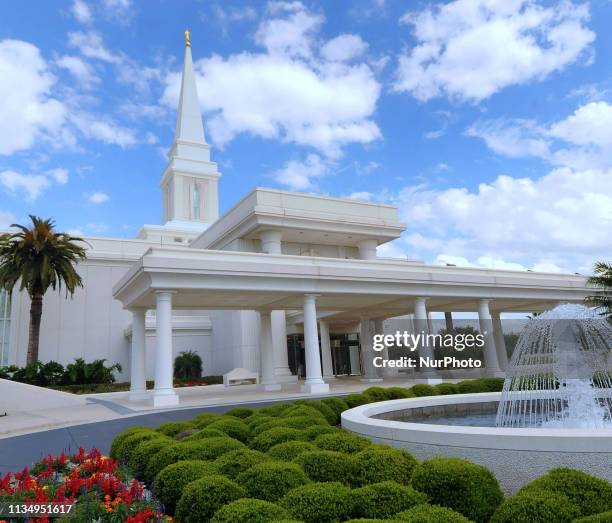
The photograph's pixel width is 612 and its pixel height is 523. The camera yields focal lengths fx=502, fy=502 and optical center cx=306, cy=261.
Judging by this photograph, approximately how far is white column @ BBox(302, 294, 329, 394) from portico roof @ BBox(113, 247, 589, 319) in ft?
2.44

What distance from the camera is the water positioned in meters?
9.18

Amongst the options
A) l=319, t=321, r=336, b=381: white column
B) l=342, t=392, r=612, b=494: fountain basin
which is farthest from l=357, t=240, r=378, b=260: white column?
l=342, t=392, r=612, b=494: fountain basin

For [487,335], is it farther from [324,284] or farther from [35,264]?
[35,264]

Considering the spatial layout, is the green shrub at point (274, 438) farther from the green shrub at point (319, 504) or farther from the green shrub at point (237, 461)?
the green shrub at point (319, 504)

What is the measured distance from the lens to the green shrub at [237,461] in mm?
6324

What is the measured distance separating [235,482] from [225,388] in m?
22.8

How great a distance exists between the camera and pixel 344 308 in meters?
29.8

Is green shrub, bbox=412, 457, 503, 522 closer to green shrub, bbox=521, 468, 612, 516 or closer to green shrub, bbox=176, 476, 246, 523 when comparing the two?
green shrub, bbox=521, 468, 612, 516

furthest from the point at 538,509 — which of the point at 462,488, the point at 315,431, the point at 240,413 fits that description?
the point at 240,413

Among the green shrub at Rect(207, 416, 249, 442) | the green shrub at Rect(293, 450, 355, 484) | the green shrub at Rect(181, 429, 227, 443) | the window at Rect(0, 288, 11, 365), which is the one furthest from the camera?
the window at Rect(0, 288, 11, 365)

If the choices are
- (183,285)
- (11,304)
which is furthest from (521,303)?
(11,304)

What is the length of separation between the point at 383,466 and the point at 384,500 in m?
1.11

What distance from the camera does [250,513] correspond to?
4.57 meters

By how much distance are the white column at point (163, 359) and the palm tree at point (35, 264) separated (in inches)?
558
